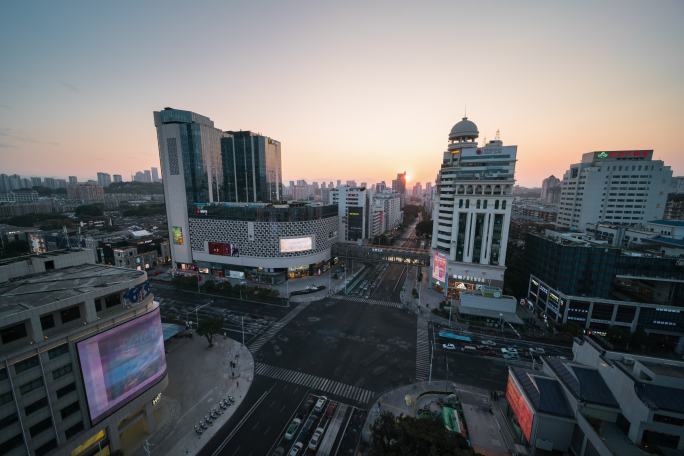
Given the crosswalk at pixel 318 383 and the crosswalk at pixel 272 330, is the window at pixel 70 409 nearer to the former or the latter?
the crosswalk at pixel 318 383

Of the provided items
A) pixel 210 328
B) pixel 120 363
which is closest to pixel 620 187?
pixel 210 328

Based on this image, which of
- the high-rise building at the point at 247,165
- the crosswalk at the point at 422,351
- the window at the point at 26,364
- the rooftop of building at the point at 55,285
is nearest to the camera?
the window at the point at 26,364

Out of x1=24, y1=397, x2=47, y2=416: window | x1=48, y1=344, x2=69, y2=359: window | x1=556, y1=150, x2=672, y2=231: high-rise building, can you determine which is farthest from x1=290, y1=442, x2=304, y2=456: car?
x1=556, y1=150, x2=672, y2=231: high-rise building

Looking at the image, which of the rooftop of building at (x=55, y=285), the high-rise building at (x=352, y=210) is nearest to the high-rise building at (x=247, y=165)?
the high-rise building at (x=352, y=210)

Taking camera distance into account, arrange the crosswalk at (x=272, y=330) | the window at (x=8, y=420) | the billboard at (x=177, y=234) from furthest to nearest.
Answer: the billboard at (x=177, y=234) < the crosswalk at (x=272, y=330) < the window at (x=8, y=420)

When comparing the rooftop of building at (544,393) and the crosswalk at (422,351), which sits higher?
the rooftop of building at (544,393)

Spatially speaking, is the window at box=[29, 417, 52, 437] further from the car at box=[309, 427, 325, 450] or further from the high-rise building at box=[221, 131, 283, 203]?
the high-rise building at box=[221, 131, 283, 203]

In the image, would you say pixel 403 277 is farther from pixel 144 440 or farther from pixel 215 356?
pixel 144 440
